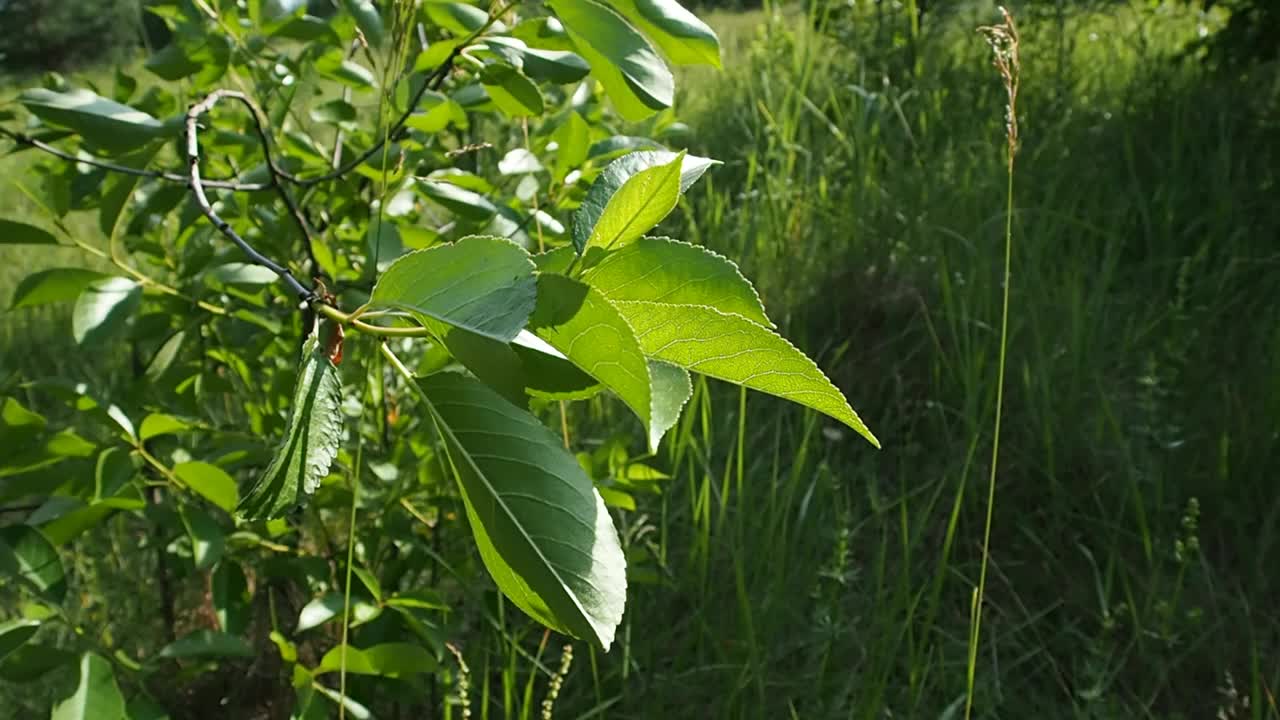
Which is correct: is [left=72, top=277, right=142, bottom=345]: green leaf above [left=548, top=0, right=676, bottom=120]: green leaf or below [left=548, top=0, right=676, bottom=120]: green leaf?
below

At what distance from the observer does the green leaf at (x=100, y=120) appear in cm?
96

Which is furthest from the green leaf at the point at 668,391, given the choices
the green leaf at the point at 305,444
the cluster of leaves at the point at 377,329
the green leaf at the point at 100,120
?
the green leaf at the point at 100,120

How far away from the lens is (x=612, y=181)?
56cm

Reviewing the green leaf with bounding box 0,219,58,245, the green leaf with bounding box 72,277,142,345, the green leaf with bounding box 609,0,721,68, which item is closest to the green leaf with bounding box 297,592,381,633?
the green leaf with bounding box 72,277,142,345

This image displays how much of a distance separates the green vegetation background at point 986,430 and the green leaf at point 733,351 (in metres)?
0.92

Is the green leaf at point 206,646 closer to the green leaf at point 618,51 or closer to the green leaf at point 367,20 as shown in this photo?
the green leaf at point 367,20

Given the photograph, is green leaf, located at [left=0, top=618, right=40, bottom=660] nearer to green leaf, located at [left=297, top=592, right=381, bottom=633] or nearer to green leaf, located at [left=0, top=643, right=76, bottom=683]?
green leaf, located at [left=0, top=643, right=76, bottom=683]

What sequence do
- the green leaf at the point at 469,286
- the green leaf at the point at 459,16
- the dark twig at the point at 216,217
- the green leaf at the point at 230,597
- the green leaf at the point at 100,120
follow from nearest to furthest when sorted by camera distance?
the green leaf at the point at 469,286
the dark twig at the point at 216,217
the green leaf at the point at 100,120
the green leaf at the point at 459,16
the green leaf at the point at 230,597

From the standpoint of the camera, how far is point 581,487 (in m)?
0.50

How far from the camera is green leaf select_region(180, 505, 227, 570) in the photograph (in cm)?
121

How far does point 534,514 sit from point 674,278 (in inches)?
4.9

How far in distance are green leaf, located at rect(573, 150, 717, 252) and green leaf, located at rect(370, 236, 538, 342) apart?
2.2 inches

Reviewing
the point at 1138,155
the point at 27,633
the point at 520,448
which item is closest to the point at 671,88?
the point at 520,448

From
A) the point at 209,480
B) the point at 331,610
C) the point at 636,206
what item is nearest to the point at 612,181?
the point at 636,206
